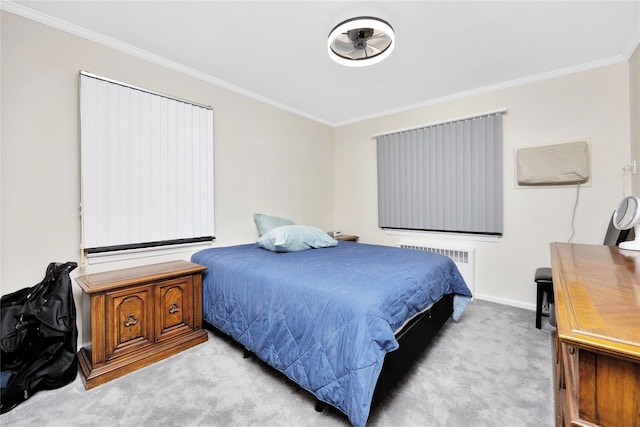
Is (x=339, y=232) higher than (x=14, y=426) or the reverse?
higher

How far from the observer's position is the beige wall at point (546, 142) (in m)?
2.50

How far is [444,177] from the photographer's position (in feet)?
11.1

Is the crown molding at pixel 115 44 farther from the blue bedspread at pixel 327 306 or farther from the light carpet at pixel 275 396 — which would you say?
the light carpet at pixel 275 396

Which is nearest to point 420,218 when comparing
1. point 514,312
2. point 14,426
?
point 514,312

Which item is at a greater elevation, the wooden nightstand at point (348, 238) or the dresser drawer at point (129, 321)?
the wooden nightstand at point (348, 238)

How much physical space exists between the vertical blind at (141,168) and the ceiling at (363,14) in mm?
423

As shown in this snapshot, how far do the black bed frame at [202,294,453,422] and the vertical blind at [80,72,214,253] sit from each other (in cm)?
113

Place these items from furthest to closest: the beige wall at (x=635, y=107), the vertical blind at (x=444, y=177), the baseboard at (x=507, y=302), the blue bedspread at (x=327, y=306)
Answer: the vertical blind at (x=444, y=177), the baseboard at (x=507, y=302), the beige wall at (x=635, y=107), the blue bedspread at (x=327, y=306)

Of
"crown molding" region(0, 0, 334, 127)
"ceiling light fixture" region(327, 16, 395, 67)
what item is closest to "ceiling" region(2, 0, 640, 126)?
"crown molding" region(0, 0, 334, 127)

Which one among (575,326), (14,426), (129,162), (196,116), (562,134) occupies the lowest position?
(14,426)

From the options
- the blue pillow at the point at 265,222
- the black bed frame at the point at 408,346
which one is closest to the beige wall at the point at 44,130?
the blue pillow at the point at 265,222

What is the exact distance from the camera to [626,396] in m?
0.57

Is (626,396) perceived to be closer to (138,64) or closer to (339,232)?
(138,64)

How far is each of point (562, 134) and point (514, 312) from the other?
1.86 m
